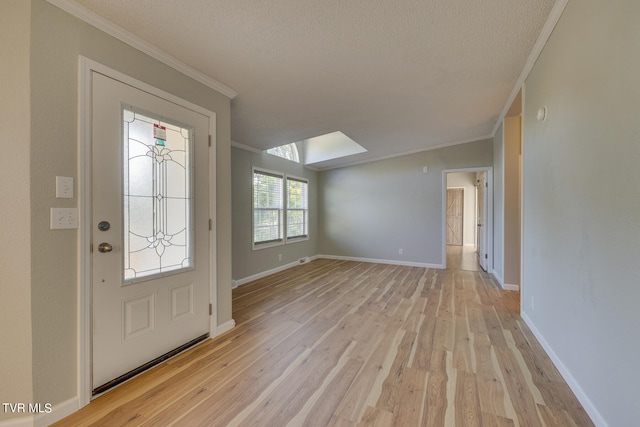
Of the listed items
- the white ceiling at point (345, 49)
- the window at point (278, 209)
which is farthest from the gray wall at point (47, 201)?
the window at point (278, 209)

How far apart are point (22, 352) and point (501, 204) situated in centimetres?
519

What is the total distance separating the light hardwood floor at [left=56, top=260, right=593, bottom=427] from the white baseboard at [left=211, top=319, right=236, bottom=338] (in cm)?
5

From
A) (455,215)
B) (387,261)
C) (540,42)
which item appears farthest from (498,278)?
(455,215)

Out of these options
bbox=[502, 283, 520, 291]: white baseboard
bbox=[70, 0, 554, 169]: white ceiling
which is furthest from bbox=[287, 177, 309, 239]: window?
bbox=[502, 283, 520, 291]: white baseboard

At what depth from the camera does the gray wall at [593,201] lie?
3.69ft

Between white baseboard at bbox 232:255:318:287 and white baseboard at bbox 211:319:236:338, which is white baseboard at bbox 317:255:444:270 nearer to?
white baseboard at bbox 232:255:318:287

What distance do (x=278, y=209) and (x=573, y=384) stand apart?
455 centimetres

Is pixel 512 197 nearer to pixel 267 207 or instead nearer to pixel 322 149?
pixel 322 149

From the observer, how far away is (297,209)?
5887 mm

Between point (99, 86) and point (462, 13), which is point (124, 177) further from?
point (462, 13)

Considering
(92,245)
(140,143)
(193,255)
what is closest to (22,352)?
(92,245)

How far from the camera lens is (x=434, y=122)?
3.80 metres

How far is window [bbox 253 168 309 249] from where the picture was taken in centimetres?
475

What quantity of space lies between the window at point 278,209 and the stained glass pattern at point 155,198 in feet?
8.08
